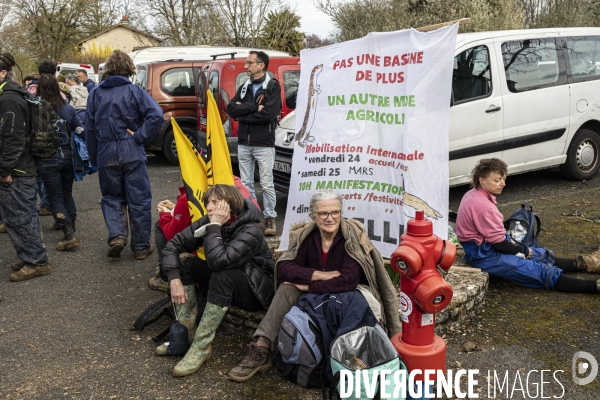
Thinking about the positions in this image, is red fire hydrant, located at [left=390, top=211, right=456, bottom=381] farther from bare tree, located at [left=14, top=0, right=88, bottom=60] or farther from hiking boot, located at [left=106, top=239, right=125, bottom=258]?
bare tree, located at [left=14, top=0, right=88, bottom=60]

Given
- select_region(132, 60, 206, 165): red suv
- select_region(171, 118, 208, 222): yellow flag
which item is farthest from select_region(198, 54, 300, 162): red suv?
select_region(171, 118, 208, 222): yellow flag

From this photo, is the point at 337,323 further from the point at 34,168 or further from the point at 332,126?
the point at 34,168

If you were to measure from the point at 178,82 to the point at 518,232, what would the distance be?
797 centimetres

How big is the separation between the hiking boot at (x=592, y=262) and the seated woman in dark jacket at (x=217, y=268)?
104 inches

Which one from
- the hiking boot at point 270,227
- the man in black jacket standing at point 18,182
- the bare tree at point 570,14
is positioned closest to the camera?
the man in black jacket standing at point 18,182

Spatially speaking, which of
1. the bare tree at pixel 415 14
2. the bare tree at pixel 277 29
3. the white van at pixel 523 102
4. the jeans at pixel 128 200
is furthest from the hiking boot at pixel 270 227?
the bare tree at pixel 277 29

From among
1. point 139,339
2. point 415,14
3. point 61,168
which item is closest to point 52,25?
point 415,14

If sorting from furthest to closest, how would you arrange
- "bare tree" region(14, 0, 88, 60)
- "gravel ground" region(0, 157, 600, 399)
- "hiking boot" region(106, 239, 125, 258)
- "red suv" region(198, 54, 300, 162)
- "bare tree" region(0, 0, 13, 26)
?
"bare tree" region(14, 0, 88, 60) → "bare tree" region(0, 0, 13, 26) → "red suv" region(198, 54, 300, 162) → "hiking boot" region(106, 239, 125, 258) → "gravel ground" region(0, 157, 600, 399)

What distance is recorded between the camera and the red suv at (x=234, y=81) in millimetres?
8875

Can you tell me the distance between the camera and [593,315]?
425 cm

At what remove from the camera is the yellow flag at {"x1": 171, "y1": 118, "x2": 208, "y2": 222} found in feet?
15.0

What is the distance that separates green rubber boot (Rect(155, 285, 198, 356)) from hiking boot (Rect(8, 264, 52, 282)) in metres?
2.16

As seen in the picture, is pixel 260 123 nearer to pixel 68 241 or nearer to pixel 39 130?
pixel 39 130

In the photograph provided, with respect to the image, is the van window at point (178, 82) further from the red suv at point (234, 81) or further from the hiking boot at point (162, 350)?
the hiking boot at point (162, 350)
